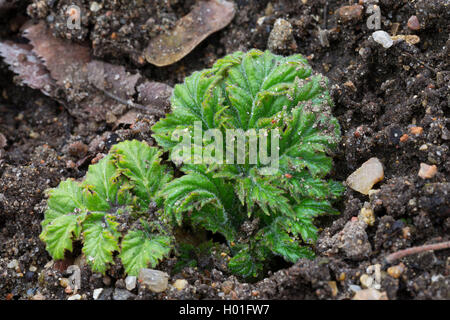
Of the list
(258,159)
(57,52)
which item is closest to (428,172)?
(258,159)

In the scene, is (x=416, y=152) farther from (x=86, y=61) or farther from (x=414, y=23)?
(x=86, y=61)

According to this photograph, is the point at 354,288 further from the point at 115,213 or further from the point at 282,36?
the point at 282,36

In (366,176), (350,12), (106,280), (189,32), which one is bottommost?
(106,280)

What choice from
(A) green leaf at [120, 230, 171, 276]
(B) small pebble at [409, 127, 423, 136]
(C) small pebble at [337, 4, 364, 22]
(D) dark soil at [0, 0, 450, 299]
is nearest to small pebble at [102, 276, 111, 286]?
(D) dark soil at [0, 0, 450, 299]

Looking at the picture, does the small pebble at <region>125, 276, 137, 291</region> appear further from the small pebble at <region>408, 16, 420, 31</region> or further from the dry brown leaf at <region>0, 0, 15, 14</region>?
the dry brown leaf at <region>0, 0, 15, 14</region>

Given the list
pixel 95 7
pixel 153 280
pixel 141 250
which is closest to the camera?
pixel 153 280
